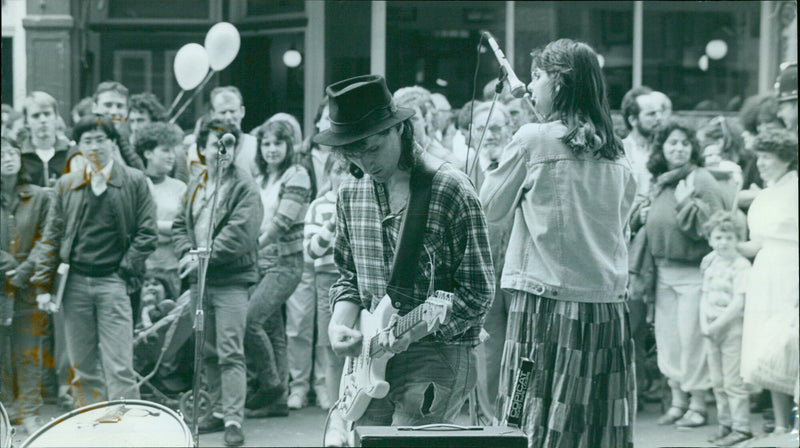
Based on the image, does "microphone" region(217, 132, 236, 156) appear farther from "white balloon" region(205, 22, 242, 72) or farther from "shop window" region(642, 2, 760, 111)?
"shop window" region(642, 2, 760, 111)

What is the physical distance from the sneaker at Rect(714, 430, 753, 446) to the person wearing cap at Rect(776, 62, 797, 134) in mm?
1751

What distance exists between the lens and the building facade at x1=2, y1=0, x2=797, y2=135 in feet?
22.2

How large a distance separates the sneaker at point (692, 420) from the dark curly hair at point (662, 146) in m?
1.37

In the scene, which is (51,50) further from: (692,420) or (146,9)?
(692,420)

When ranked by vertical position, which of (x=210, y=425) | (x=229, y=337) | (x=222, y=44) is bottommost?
(x=210, y=425)

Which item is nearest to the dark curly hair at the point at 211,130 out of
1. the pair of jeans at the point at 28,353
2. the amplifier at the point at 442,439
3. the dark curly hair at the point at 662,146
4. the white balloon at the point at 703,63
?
the pair of jeans at the point at 28,353

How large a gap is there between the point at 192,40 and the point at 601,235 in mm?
3789

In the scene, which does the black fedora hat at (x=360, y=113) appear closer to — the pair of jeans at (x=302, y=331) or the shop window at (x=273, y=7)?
the shop window at (x=273, y=7)

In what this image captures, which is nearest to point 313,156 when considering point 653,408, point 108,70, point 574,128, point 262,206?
point 262,206

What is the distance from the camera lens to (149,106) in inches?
281

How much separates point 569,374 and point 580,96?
963 mm

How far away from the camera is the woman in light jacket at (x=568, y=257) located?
399 cm

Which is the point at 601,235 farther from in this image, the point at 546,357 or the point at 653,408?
the point at 653,408

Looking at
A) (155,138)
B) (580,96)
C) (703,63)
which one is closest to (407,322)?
(580,96)
